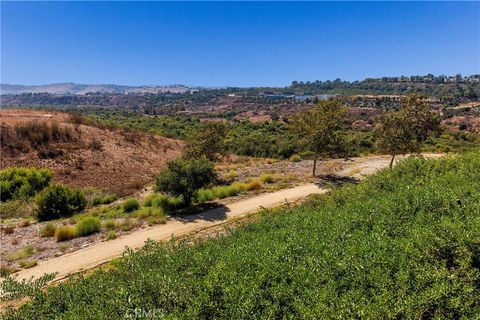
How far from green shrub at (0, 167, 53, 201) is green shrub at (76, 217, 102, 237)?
29.4ft

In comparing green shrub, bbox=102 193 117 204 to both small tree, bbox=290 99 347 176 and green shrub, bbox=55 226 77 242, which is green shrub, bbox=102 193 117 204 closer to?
green shrub, bbox=55 226 77 242

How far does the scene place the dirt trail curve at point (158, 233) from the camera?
12.8 metres

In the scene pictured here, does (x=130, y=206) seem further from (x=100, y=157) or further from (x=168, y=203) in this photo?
(x=100, y=157)

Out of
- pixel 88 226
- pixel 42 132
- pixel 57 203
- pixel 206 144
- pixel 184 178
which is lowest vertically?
pixel 88 226

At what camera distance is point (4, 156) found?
28.9 m

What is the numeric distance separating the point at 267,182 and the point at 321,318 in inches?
799

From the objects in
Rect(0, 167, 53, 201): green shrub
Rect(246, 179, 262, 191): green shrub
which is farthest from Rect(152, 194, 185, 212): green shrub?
Rect(0, 167, 53, 201): green shrub

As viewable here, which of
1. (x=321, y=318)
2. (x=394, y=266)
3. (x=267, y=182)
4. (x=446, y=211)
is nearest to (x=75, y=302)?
(x=321, y=318)

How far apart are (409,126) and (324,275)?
2103 cm

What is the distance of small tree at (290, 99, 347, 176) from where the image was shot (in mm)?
24594

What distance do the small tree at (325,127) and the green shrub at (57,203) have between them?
16413 mm

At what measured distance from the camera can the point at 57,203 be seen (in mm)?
19406

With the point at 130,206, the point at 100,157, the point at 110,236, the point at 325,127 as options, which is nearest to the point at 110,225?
the point at 110,236

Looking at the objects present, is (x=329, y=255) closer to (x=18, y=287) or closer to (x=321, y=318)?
(x=321, y=318)
